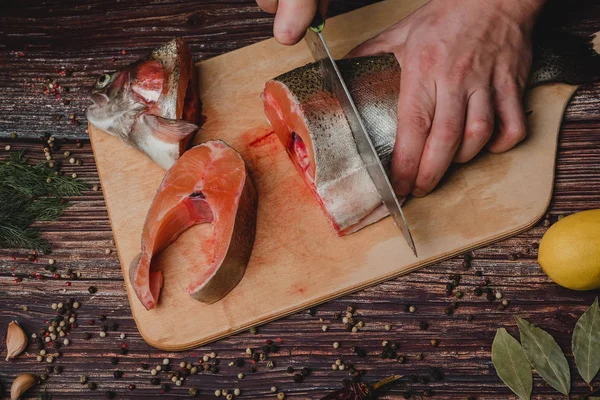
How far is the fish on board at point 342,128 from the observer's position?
277 cm

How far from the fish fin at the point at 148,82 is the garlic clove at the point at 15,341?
1138mm

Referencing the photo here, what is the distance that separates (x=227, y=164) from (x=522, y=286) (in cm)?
136

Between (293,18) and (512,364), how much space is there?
157 cm

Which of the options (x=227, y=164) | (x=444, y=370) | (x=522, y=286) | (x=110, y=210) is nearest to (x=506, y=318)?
(x=522, y=286)

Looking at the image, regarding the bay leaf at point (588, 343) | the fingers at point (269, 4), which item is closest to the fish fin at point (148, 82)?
the fingers at point (269, 4)

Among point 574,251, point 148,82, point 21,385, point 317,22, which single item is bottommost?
point 21,385

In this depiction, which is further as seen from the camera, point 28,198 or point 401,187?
point 28,198

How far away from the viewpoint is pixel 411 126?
276 centimetres

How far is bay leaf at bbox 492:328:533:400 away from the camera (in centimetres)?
267

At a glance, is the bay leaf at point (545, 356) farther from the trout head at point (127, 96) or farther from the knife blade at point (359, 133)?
the trout head at point (127, 96)

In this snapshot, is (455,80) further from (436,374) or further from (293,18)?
(436,374)

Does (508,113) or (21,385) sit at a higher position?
(508,113)

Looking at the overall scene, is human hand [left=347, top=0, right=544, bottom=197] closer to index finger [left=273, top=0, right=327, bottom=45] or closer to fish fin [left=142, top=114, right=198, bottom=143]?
index finger [left=273, top=0, right=327, bottom=45]

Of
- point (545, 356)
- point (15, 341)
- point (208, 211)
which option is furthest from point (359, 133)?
point (15, 341)
